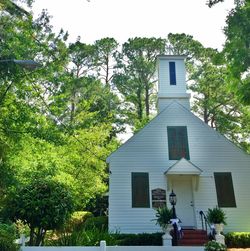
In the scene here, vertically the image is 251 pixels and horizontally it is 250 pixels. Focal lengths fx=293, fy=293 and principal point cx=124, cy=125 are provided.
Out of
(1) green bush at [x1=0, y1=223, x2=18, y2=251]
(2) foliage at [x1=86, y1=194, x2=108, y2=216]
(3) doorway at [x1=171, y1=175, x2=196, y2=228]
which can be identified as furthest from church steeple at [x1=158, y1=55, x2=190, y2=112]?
(1) green bush at [x1=0, y1=223, x2=18, y2=251]

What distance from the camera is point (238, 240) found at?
37.8ft

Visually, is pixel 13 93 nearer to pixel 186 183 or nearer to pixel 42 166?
pixel 42 166

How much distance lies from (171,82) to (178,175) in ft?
18.2

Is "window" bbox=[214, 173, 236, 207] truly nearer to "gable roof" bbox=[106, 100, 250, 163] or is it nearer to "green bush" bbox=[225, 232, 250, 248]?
"gable roof" bbox=[106, 100, 250, 163]

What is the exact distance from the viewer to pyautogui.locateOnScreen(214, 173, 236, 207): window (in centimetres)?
1326

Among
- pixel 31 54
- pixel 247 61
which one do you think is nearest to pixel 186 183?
pixel 247 61

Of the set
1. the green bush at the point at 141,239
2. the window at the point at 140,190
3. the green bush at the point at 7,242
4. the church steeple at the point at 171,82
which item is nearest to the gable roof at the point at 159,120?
the church steeple at the point at 171,82

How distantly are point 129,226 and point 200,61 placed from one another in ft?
60.7

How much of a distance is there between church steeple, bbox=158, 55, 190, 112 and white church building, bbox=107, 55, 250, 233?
1182 millimetres

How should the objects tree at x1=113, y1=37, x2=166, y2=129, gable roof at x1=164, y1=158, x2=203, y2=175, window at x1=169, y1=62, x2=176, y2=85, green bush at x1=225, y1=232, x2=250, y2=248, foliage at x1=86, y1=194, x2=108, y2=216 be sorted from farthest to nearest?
1. tree at x1=113, y1=37, x2=166, y2=129
2. foliage at x1=86, y1=194, x2=108, y2=216
3. window at x1=169, y1=62, x2=176, y2=85
4. gable roof at x1=164, y1=158, x2=203, y2=175
5. green bush at x1=225, y1=232, x2=250, y2=248

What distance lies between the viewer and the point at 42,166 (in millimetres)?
12742

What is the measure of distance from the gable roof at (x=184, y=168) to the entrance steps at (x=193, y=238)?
2.43m

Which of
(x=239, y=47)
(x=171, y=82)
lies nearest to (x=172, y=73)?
(x=171, y=82)

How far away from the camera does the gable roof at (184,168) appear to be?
12935 millimetres
